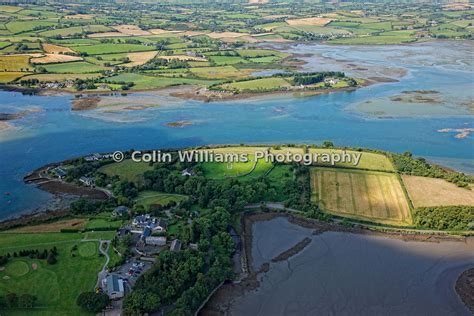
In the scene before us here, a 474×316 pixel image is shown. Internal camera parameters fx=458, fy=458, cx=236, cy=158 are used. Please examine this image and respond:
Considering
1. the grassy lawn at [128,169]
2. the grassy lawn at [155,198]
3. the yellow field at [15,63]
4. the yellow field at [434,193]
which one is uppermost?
the yellow field at [15,63]

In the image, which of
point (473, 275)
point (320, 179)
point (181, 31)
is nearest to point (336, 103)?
point (320, 179)

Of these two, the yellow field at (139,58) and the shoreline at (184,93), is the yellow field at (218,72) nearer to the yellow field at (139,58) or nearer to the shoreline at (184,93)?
the shoreline at (184,93)

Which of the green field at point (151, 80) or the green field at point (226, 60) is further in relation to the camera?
the green field at point (226, 60)

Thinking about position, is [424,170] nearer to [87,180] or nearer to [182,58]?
[87,180]

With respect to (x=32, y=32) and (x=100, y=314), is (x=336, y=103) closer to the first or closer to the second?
(x=100, y=314)

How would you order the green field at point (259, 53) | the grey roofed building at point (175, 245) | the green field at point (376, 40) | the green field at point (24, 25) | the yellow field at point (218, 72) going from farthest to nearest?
the green field at point (376, 40) < the green field at point (24, 25) < the green field at point (259, 53) < the yellow field at point (218, 72) < the grey roofed building at point (175, 245)

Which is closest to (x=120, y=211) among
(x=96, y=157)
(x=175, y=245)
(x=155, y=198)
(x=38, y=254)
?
(x=155, y=198)

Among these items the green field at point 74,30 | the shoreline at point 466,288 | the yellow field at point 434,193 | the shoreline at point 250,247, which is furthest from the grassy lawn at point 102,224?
the green field at point 74,30
